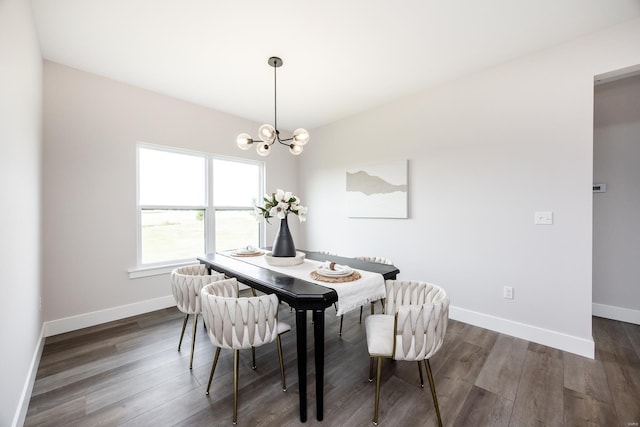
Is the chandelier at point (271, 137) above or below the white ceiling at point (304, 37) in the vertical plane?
below

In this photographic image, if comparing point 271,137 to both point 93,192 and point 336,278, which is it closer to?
point 336,278

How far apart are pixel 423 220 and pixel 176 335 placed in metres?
2.97

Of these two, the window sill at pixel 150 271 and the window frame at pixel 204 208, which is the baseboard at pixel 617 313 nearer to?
the window frame at pixel 204 208

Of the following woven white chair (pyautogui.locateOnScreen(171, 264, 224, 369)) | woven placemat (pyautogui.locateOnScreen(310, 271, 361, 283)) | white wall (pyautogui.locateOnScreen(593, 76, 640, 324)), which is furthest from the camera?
white wall (pyautogui.locateOnScreen(593, 76, 640, 324))

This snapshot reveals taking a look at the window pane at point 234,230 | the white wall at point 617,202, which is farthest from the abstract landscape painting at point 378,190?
the white wall at point 617,202

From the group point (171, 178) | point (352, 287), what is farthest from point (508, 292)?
point (171, 178)

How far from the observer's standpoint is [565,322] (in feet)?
7.52

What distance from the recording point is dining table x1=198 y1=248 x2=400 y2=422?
152 cm

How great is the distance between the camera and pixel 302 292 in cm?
157

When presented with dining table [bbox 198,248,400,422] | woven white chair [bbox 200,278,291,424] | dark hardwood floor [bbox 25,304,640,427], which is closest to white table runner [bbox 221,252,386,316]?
dining table [bbox 198,248,400,422]

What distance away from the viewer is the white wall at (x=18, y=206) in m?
1.29

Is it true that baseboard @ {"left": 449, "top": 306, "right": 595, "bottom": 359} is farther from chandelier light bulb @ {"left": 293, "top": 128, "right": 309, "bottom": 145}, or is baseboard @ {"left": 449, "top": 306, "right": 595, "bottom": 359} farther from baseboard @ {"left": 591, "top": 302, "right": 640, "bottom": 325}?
chandelier light bulb @ {"left": 293, "top": 128, "right": 309, "bottom": 145}

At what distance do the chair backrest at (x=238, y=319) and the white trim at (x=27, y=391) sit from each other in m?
1.11

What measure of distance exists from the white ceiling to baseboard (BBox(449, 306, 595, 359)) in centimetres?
258
